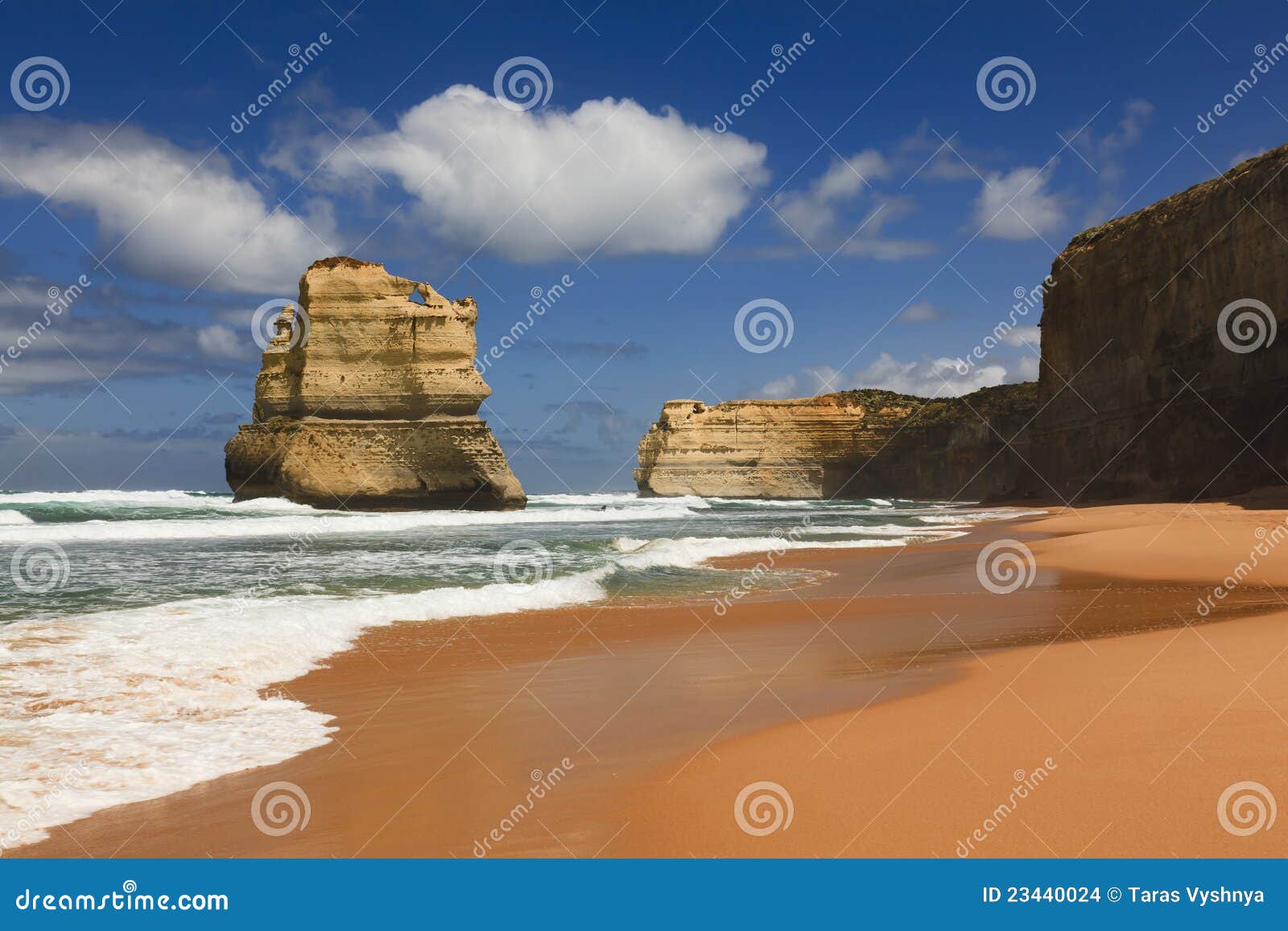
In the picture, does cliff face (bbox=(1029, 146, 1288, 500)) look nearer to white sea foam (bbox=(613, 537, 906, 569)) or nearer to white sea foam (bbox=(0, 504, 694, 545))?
white sea foam (bbox=(613, 537, 906, 569))

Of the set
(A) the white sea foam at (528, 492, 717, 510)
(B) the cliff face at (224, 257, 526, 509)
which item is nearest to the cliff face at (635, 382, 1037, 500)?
(A) the white sea foam at (528, 492, 717, 510)

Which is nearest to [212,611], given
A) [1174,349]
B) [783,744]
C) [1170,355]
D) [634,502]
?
[783,744]

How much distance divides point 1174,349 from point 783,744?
3169 cm

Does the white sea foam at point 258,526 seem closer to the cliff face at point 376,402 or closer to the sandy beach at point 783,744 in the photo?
the cliff face at point 376,402

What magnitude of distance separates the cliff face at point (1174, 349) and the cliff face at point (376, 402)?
25.9 meters

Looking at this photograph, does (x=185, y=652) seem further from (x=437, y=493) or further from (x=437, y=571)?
(x=437, y=493)

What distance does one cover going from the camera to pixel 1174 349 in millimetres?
29375

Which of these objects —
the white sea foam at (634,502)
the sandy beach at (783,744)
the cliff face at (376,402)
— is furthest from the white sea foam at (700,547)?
the white sea foam at (634,502)

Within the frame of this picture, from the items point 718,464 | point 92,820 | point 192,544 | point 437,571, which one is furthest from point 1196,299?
point 718,464

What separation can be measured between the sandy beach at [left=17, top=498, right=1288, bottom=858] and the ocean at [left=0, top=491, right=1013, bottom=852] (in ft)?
1.16

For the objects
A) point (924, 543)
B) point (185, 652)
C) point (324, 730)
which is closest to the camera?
point (324, 730)

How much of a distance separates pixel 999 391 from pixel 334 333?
51596 millimetres

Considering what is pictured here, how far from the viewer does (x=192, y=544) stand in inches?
730

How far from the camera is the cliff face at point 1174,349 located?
23.8m
